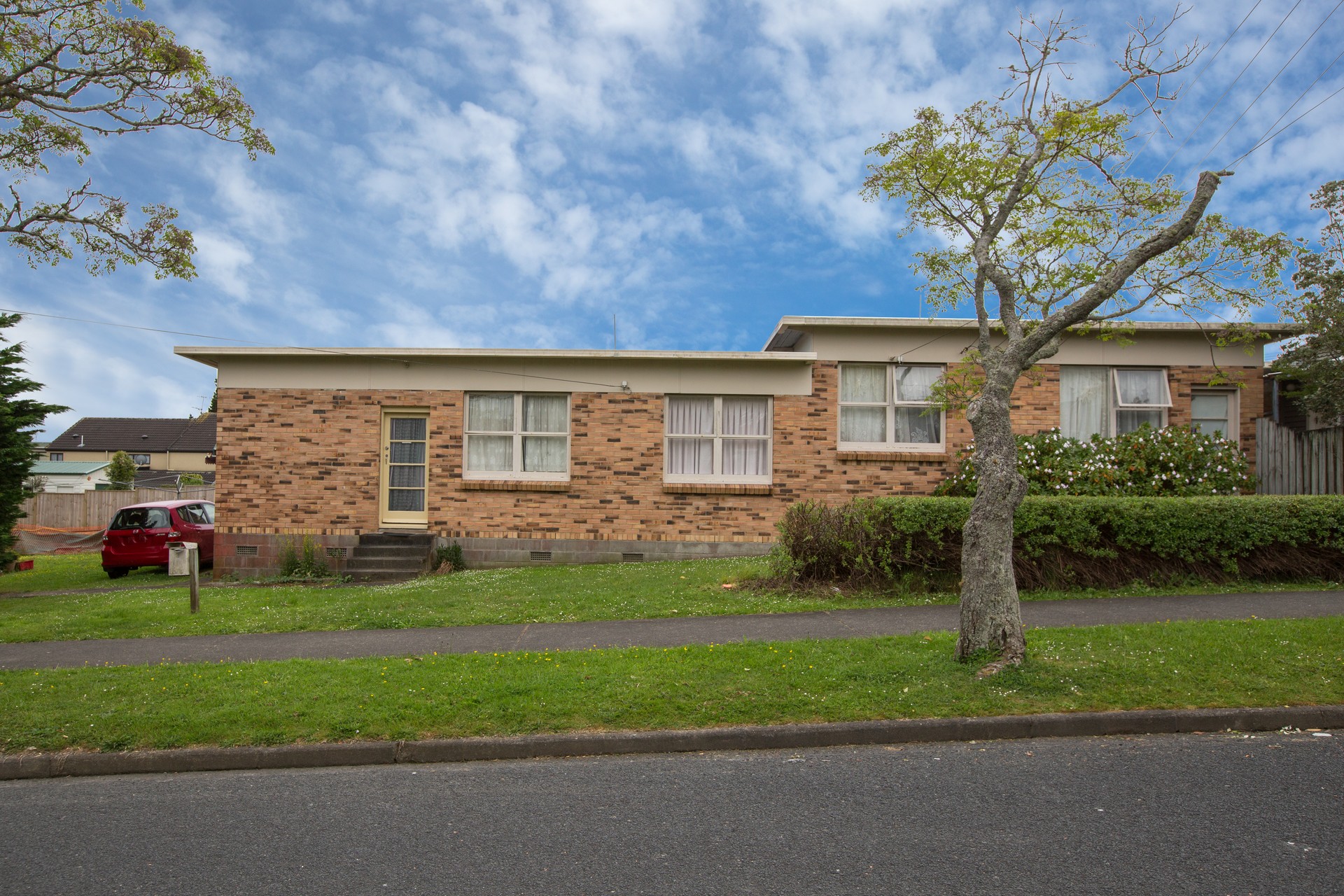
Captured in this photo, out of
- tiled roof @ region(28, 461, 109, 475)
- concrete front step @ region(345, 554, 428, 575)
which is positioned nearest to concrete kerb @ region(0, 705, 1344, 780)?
concrete front step @ region(345, 554, 428, 575)

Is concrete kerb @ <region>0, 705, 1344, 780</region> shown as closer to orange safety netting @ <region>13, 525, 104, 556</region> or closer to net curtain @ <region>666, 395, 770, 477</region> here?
net curtain @ <region>666, 395, 770, 477</region>

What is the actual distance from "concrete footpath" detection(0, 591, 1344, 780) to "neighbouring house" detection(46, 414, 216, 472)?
53.6 m

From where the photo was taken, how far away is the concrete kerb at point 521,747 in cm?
558

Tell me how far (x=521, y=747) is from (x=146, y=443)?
63463mm

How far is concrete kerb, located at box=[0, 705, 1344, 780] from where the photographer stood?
558cm

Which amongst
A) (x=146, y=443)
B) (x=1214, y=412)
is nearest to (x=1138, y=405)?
(x=1214, y=412)

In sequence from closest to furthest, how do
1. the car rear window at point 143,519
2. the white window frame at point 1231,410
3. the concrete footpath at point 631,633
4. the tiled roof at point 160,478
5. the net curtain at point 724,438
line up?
the concrete footpath at point 631,633
the white window frame at point 1231,410
the net curtain at point 724,438
the car rear window at point 143,519
the tiled roof at point 160,478

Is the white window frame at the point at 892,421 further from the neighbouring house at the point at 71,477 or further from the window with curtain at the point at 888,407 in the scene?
the neighbouring house at the point at 71,477

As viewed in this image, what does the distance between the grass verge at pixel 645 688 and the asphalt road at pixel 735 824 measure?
0.35 m

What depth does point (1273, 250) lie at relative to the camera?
875cm

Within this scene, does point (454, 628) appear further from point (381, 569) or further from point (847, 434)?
point (847, 434)

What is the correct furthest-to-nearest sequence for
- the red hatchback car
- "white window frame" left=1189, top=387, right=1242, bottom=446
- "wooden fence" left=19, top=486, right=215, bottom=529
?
1. "wooden fence" left=19, top=486, right=215, bottom=529
2. the red hatchback car
3. "white window frame" left=1189, top=387, right=1242, bottom=446

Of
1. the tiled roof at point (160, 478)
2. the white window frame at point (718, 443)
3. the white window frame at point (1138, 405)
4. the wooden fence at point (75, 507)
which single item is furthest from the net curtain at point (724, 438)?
the tiled roof at point (160, 478)

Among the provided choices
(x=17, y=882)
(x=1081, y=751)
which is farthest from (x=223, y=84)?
(x=1081, y=751)
